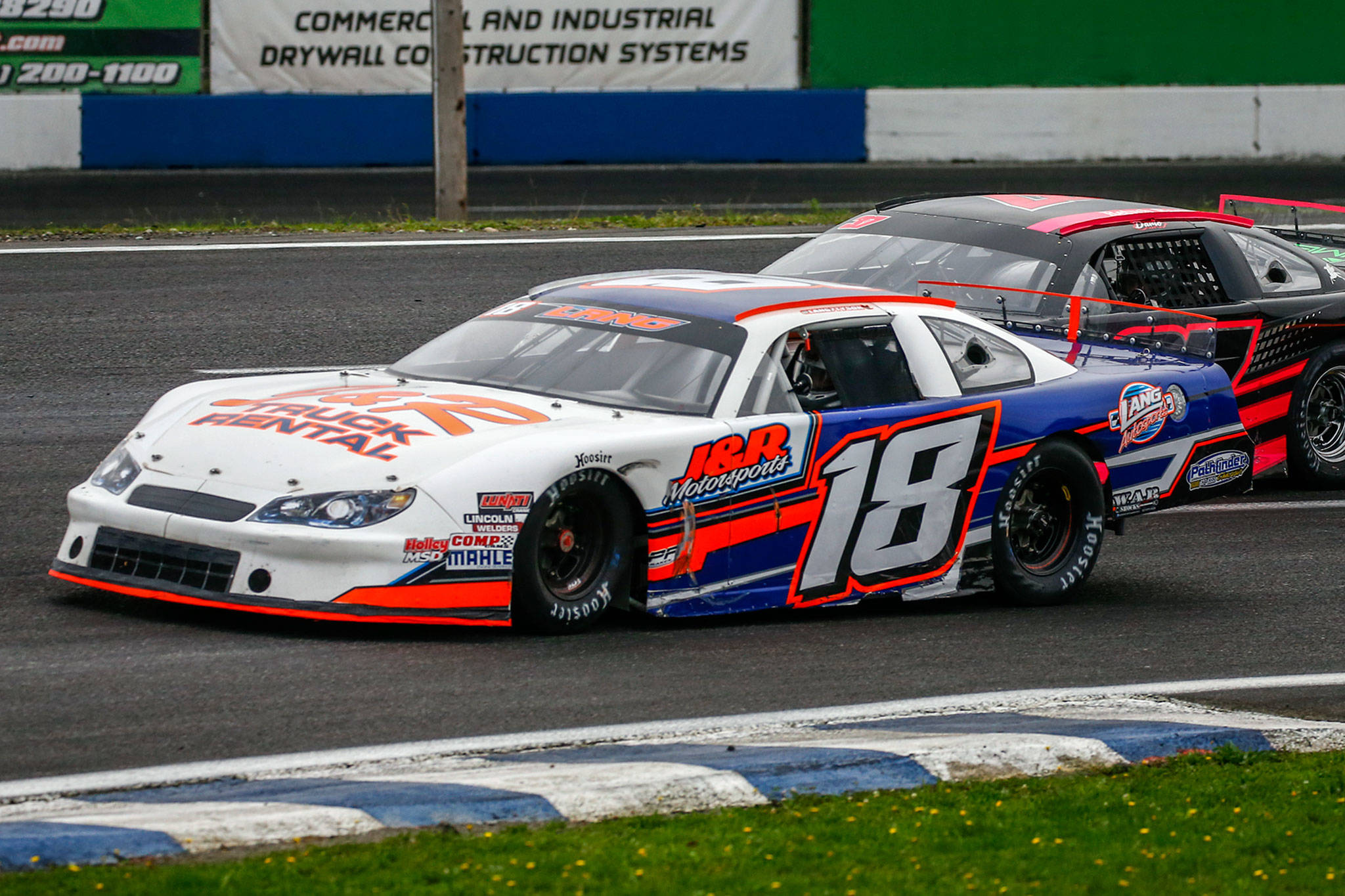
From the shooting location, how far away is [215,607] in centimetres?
667

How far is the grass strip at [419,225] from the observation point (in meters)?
16.2

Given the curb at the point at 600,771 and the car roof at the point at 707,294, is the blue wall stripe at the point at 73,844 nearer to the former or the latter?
the curb at the point at 600,771

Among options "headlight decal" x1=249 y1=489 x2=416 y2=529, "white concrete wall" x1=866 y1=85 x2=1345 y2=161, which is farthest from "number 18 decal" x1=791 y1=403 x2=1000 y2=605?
"white concrete wall" x1=866 y1=85 x2=1345 y2=161

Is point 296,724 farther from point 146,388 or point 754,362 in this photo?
point 146,388

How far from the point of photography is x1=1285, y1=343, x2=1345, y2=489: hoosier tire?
1101cm

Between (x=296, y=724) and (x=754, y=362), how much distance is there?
2.55 m

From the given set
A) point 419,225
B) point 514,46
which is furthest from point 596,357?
point 514,46

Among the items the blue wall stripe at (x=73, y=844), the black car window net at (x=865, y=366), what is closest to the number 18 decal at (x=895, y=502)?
the black car window net at (x=865, y=366)

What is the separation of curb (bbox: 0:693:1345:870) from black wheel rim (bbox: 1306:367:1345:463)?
508 centimetres

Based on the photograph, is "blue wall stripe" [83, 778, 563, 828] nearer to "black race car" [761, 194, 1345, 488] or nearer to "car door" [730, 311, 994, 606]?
"car door" [730, 311, 994, 606]

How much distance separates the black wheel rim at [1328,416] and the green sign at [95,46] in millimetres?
15076

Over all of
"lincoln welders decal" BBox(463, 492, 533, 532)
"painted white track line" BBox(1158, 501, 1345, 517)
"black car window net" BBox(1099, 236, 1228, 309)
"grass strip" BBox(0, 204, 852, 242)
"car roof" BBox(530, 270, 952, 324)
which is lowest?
"painted white track line" BBox(1158, 501, 1345, 517)

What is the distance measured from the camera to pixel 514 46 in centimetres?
2336

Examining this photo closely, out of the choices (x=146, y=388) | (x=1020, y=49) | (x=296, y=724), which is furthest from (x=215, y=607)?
(x=1020, y=49)
